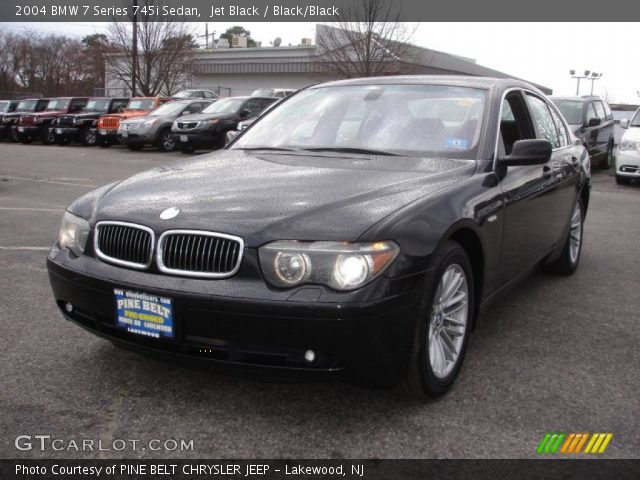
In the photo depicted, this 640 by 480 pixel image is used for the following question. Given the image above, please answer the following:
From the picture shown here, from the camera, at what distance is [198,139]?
18219 mm

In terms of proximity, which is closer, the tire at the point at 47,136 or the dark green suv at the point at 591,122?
the dark green suv at the point at 591,122

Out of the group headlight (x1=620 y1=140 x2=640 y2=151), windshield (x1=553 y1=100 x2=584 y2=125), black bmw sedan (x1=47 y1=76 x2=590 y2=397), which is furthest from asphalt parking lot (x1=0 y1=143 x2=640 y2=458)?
windshield (x1=553 y1=100 x2=584 y2=125)

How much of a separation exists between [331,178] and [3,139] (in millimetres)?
28068

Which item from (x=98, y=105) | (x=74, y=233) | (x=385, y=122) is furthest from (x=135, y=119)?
(x=74, y=233)

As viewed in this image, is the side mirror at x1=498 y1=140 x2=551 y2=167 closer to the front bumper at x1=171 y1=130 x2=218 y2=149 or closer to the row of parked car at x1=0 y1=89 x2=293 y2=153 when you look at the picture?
the row of parked car at x1=0 y1=89 x2=293 y2=153

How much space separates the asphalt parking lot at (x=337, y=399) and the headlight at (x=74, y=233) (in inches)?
25.5

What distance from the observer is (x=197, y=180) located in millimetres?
3297

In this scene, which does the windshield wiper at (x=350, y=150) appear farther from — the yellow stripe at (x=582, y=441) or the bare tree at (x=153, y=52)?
the bare tree at (x=153, y=52)

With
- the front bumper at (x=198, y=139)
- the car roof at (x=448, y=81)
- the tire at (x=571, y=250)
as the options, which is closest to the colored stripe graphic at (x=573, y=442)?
the car roof at (x=448, y=81)

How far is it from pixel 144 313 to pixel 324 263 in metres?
0.81

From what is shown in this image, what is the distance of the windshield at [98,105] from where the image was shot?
2428 cm

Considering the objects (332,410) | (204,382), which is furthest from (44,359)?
(332,410)

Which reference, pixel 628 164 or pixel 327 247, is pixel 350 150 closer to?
pixel 327 247
